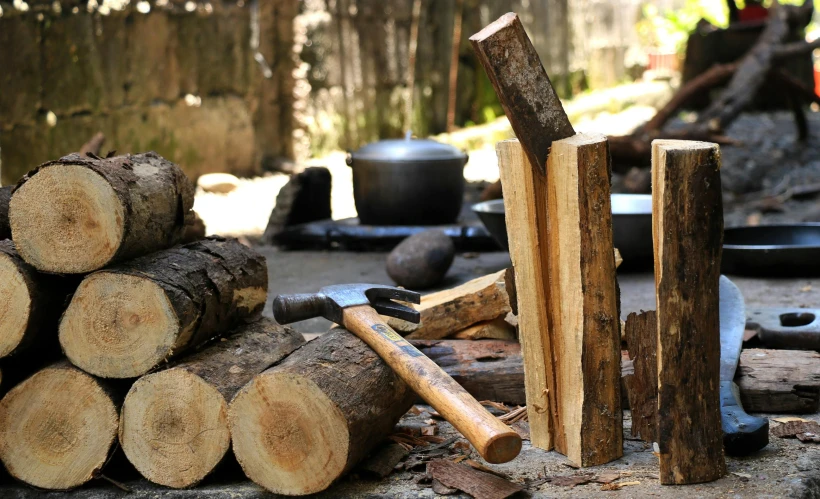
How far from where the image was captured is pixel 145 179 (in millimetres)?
2711

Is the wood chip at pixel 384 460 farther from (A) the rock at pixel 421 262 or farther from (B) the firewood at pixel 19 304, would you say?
(A) the rock at pixel 421 262

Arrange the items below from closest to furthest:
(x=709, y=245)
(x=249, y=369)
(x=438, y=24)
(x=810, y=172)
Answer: (x=709, y=245)
(x=249, y=369)
(x=810, y=172)
(x=438, y=24)

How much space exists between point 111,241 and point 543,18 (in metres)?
12.1

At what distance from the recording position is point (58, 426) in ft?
8.48

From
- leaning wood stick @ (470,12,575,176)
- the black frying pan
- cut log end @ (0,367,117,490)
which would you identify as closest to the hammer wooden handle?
leaning wood stick @ (470,12,575,176)

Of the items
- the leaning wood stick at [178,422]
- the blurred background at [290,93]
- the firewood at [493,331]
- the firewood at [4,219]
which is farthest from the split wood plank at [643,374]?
the blurred background at [290,93]

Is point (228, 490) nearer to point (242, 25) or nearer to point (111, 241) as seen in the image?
point (111, 241)

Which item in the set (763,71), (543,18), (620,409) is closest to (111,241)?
(620,409)

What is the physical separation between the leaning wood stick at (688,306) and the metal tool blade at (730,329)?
0.45 metres

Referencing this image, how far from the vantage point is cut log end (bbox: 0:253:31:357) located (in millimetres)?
2525

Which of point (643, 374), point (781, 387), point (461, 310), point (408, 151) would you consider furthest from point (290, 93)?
point (643, 374)

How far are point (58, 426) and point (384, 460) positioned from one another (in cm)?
89

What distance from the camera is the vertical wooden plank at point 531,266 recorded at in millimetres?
2578

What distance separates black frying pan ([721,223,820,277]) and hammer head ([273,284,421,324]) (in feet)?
7.81
